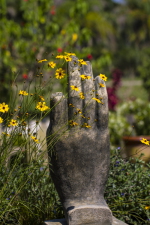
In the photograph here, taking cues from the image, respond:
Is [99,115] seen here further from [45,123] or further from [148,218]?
[45,123]

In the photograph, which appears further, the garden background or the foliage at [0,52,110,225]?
the garden background

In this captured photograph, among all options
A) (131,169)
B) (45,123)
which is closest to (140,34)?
(45,123)

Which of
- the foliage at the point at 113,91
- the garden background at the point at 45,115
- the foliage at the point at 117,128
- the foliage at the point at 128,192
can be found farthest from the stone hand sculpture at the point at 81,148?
the foliage at the point at 113,91

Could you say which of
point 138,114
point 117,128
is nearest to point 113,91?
point 138,114

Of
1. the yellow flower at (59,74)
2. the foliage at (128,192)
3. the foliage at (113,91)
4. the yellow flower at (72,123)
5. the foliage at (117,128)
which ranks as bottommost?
the foliage at (128,192)

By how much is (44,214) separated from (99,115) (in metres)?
0.86

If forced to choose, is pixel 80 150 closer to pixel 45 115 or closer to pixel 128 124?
pixel 45 115

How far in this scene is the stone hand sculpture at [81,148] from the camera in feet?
8.27

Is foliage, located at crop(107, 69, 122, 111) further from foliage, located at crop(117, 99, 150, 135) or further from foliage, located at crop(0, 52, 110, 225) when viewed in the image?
foliage, located at crop(0, 52, 110, 225)

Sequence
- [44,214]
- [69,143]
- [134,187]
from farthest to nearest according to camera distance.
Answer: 1. [134,187]
2. [44,214]
3. [69,143]

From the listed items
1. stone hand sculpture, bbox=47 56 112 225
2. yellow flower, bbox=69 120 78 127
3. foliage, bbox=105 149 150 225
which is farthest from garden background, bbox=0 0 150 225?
→ yellow flower, bbox=69 120 78 127

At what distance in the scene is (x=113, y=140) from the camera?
24.1ft

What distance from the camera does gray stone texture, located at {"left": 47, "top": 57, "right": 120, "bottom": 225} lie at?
254 cm

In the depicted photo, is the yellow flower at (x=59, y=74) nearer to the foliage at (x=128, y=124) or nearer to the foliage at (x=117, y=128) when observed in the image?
the foliage at (x=128, y=124)
